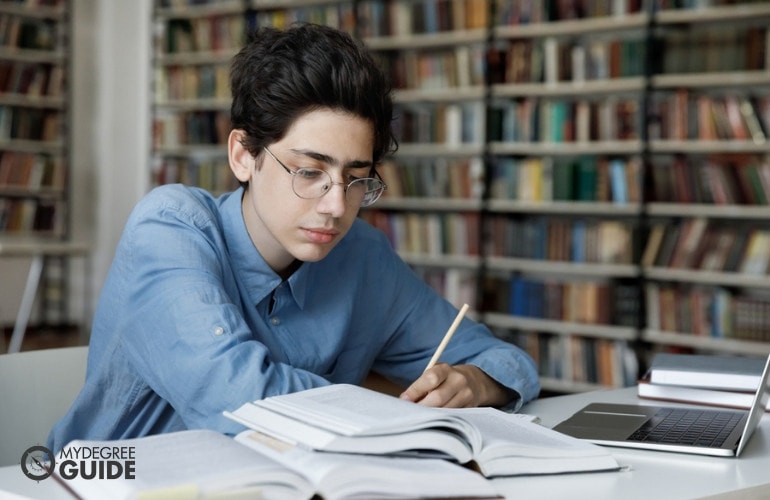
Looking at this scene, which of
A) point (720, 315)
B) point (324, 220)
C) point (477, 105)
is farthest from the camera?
point (477, 105)

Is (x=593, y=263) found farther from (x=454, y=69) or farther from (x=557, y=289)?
(x=454, y=69)

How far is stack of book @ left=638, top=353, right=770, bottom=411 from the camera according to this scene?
1604mm

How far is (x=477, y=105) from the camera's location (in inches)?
218

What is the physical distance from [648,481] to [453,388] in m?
0.35

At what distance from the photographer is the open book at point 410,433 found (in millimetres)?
984

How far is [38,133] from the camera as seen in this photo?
733 cm

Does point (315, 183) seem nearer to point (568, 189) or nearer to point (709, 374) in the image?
point (709, 374)

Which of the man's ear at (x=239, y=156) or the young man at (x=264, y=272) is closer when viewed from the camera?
the young man at (x=264, y=272)

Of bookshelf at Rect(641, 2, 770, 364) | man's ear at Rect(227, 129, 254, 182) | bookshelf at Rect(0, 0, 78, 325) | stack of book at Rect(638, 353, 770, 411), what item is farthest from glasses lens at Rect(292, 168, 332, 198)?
bookshelf at Rect(0, 0, 78, 325)

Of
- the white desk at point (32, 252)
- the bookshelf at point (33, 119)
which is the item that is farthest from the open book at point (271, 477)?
the bookshelf at point (33, 119)

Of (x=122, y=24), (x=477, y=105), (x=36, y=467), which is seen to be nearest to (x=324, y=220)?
(x=36, y=467)

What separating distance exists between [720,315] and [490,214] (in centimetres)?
141

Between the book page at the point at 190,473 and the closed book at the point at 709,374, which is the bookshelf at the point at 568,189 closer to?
the closed book at the point at 709,374

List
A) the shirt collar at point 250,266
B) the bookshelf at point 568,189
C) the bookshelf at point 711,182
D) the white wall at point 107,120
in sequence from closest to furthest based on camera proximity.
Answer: the shirt collar at point 250,266
the bookshelf at point 711,182
the bookshelf at point 568,189
the white wall at point 107,120
